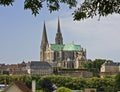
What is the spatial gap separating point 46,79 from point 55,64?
6565 cm

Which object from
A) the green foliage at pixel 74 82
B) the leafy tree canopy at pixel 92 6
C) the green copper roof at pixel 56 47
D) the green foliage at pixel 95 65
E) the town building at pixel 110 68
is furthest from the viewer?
the green copper roof at pixel 56 47

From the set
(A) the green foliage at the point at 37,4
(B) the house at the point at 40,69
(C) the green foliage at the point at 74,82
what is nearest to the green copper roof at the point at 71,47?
(B) the house at the point at 40,69

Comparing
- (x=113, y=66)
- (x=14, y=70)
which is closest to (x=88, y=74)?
(x=113, y=66)

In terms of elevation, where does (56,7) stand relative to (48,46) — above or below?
below

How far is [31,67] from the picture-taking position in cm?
17038

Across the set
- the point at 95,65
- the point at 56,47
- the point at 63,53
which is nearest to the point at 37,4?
the point at 95,65

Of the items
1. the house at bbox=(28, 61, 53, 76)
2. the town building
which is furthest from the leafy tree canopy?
the house at bbox=(28, 61, 53, 76)

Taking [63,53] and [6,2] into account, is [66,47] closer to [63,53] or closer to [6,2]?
[63,53]

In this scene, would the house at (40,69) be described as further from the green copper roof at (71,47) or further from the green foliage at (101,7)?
the green foliage at (101,7)

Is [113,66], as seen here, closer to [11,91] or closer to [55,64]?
[55,64]

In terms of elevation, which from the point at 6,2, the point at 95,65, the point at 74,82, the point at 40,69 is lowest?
the point at 74,82

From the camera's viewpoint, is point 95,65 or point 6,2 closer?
point 6,2

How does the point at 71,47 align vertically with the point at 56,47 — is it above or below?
below

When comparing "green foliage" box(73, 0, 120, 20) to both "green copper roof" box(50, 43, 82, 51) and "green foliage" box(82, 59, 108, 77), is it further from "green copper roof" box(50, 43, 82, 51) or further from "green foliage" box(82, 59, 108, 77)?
"green copper roof" box(50, 43, 82, 51)
